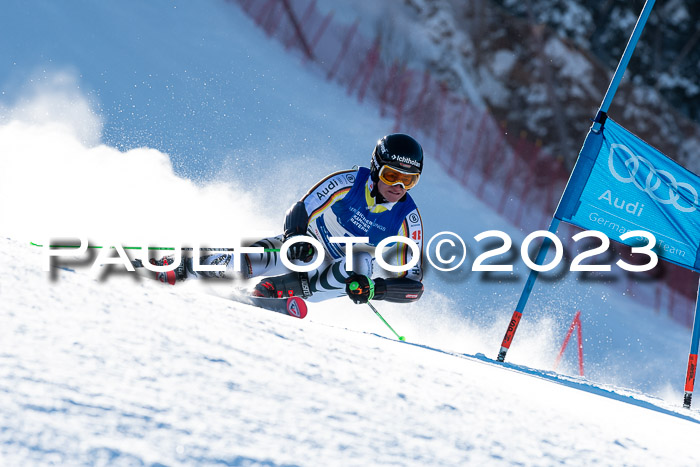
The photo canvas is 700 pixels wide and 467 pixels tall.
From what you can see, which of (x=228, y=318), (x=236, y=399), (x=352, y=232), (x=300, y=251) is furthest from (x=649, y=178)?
(x=236, y=399)

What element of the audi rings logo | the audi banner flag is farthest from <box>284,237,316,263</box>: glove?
the audi rings logo

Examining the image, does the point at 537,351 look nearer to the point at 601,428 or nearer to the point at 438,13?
the point at 601,428

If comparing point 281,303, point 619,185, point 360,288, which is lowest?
point 281,303

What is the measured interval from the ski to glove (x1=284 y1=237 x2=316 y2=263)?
0.33 metres

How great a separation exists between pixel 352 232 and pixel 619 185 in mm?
1950

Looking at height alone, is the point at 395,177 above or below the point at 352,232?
above

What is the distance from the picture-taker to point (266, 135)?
454 inches

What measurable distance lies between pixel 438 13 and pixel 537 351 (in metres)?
14.6

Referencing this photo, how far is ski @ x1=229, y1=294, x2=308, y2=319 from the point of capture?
166 inches

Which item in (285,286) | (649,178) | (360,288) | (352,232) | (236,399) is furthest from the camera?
(352,232)

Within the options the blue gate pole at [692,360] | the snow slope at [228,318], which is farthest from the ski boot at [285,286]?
the blue gate pole at [692,360]

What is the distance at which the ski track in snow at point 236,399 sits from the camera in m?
1.29

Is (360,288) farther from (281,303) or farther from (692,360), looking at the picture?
(692,360)

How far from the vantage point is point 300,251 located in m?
4.47
